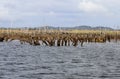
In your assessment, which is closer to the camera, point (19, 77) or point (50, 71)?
point (19, 77)

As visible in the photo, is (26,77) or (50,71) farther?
(50,71)

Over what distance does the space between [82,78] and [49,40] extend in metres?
48.7

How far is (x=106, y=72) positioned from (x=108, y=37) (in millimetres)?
68551

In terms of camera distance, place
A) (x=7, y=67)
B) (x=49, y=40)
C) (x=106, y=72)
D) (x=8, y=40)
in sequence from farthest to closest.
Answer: (x=8, y=40)
(x=49, y=40)
(x=7, y=67)
(x=106, y=72)

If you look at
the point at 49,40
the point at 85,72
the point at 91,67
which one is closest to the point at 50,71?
the point at 85,72

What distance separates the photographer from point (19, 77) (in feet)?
122

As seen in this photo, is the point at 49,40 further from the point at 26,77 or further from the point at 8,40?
the point at 26,77

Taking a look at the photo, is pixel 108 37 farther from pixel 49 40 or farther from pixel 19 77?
pixel 19 77

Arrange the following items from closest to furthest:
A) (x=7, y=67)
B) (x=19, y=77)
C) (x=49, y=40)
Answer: (x=19, y=77), (x=7, y=67), (x=49, y=40)

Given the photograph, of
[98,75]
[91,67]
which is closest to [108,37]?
[91,67]

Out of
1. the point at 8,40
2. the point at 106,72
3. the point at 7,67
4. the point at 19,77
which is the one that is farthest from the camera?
the point at 8,40

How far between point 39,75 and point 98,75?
524 centimetres

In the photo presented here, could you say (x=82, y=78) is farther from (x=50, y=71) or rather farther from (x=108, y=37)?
(x=108, y=37)

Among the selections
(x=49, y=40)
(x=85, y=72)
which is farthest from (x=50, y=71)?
(x=49, y=40)
